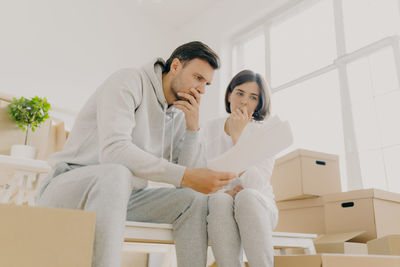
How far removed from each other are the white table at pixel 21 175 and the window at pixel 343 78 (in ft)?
5.43

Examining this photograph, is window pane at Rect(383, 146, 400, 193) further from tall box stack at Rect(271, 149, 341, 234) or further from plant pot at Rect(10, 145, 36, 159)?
plant pot at Rect(10, 145, 36, 159)

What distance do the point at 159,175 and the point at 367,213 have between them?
3.30 feet

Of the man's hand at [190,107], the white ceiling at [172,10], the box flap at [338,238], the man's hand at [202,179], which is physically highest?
the white ceiling at [172,10]

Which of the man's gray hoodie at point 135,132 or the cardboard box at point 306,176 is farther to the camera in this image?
the cardboard box at point 306,176

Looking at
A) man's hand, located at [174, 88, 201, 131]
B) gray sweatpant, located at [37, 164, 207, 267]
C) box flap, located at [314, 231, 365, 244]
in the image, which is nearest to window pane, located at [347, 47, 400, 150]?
box flap, located at [314, 231, 365, 244]

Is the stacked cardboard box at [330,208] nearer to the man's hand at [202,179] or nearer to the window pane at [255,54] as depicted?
the man's hand at [202,179]

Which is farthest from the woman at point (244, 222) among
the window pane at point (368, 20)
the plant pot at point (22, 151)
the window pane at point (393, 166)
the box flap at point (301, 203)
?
the window pane at point (368, 20)

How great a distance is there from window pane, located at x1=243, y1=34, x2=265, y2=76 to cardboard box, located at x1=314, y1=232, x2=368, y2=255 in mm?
1715

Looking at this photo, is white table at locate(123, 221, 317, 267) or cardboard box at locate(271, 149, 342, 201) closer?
white table at locate(123, 221, 317, 267)

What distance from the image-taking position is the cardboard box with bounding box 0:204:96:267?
590 millimetres

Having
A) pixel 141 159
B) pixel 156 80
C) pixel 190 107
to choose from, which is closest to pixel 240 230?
pixel 141 159

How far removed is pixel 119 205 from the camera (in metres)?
0.78

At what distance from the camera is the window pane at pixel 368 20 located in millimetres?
2143

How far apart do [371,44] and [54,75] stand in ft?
7.50
